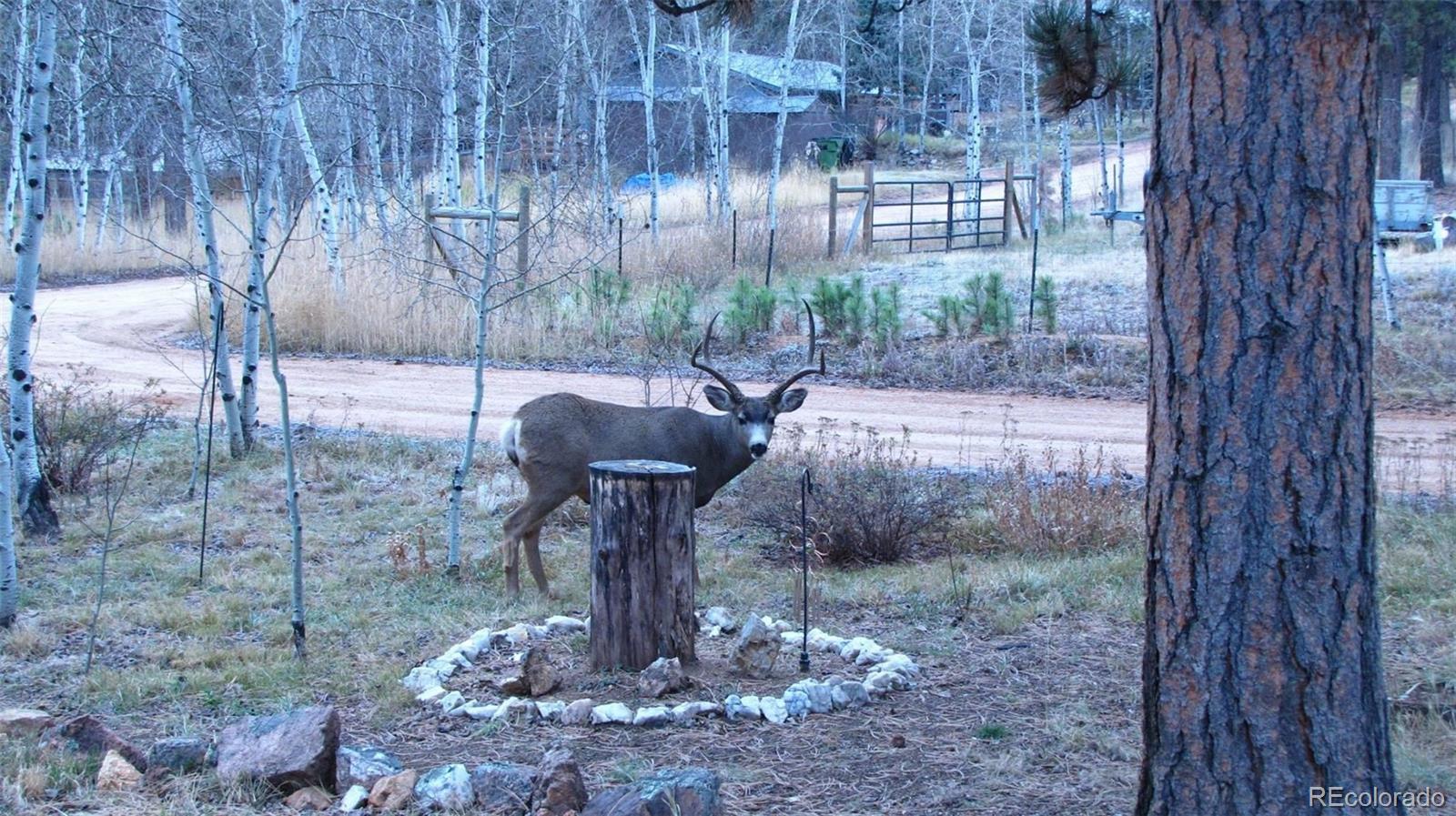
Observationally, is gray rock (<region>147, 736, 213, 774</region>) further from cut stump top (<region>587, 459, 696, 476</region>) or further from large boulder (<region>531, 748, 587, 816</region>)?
cut stump top (<region>587, 459, 696, 476</region>)

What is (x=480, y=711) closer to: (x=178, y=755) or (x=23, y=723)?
(x=178, y=755)

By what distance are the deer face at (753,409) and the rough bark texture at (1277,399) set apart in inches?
206

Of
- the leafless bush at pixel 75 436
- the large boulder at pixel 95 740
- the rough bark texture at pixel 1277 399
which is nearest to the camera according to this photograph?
the rough bark texture at pixel 1277 399

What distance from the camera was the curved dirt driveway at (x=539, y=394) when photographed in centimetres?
1358

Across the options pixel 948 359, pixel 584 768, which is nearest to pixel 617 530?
pixel 584 768

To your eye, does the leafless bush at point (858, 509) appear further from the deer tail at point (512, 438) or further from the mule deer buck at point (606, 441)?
the deer tail at point (512, 438)

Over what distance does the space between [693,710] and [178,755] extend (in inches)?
84.3

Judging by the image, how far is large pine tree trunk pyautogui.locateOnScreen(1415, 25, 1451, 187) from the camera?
1481 inches

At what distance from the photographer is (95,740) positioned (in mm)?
5543

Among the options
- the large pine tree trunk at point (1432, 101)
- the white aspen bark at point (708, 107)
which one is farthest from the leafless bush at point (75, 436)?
the large pine tree trunk at point (1432, 101)

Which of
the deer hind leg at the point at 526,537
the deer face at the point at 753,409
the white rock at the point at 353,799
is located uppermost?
the deer face at the point at 753,409

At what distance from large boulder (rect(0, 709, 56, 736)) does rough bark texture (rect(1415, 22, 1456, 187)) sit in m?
37.4

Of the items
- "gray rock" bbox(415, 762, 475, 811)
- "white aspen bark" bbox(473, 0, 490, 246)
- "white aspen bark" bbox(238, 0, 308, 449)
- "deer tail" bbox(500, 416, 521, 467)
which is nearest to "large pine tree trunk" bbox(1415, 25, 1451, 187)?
"white aspen bark" bbox(473, 0, 490, 246)

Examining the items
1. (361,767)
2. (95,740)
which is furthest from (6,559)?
(361,767)
